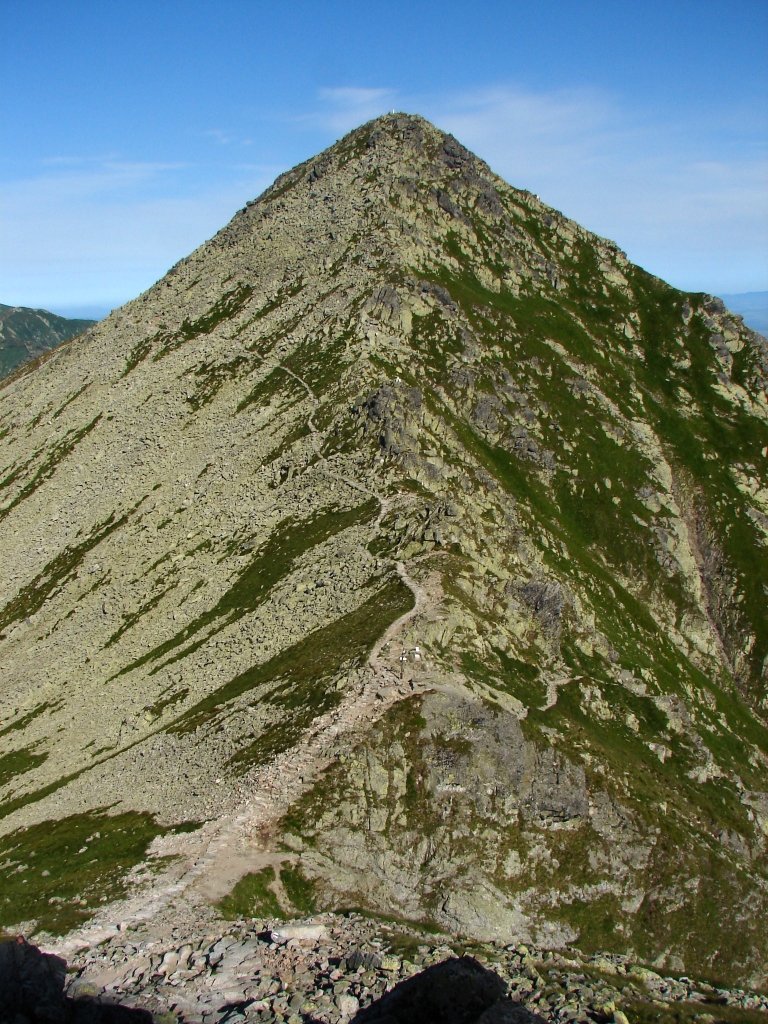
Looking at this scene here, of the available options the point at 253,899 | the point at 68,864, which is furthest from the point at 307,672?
the point at 253,899

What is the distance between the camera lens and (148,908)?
4262cm

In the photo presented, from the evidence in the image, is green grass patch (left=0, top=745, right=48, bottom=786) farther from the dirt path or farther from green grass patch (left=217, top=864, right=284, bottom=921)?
green grass patch (left=217, top=864, right=284, bottom=921)

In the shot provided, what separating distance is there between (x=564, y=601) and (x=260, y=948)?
242ft

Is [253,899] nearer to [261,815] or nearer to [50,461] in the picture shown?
[261,815]

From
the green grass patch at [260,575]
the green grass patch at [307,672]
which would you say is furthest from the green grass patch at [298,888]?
the green grass patch at [260,575]

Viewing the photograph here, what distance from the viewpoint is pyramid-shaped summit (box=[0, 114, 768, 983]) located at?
5684 cm

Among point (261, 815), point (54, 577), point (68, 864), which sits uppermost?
point (54, 577)

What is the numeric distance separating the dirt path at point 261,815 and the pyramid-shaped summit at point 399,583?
0.91ft

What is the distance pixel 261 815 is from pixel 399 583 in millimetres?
28760

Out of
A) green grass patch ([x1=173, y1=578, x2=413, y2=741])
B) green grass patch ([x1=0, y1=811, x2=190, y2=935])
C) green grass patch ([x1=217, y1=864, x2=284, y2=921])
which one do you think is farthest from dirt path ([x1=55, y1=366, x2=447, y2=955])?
green grass patch ([x1=0, y1=811, x2=190, y2=935])

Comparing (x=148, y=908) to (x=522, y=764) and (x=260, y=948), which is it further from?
(x=522, y=764)

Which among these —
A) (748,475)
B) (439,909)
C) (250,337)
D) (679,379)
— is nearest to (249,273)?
(250,337)

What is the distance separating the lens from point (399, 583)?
76.2 meters

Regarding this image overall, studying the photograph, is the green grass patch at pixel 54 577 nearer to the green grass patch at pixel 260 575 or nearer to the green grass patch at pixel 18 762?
the green grass patch at pixel 260 575
